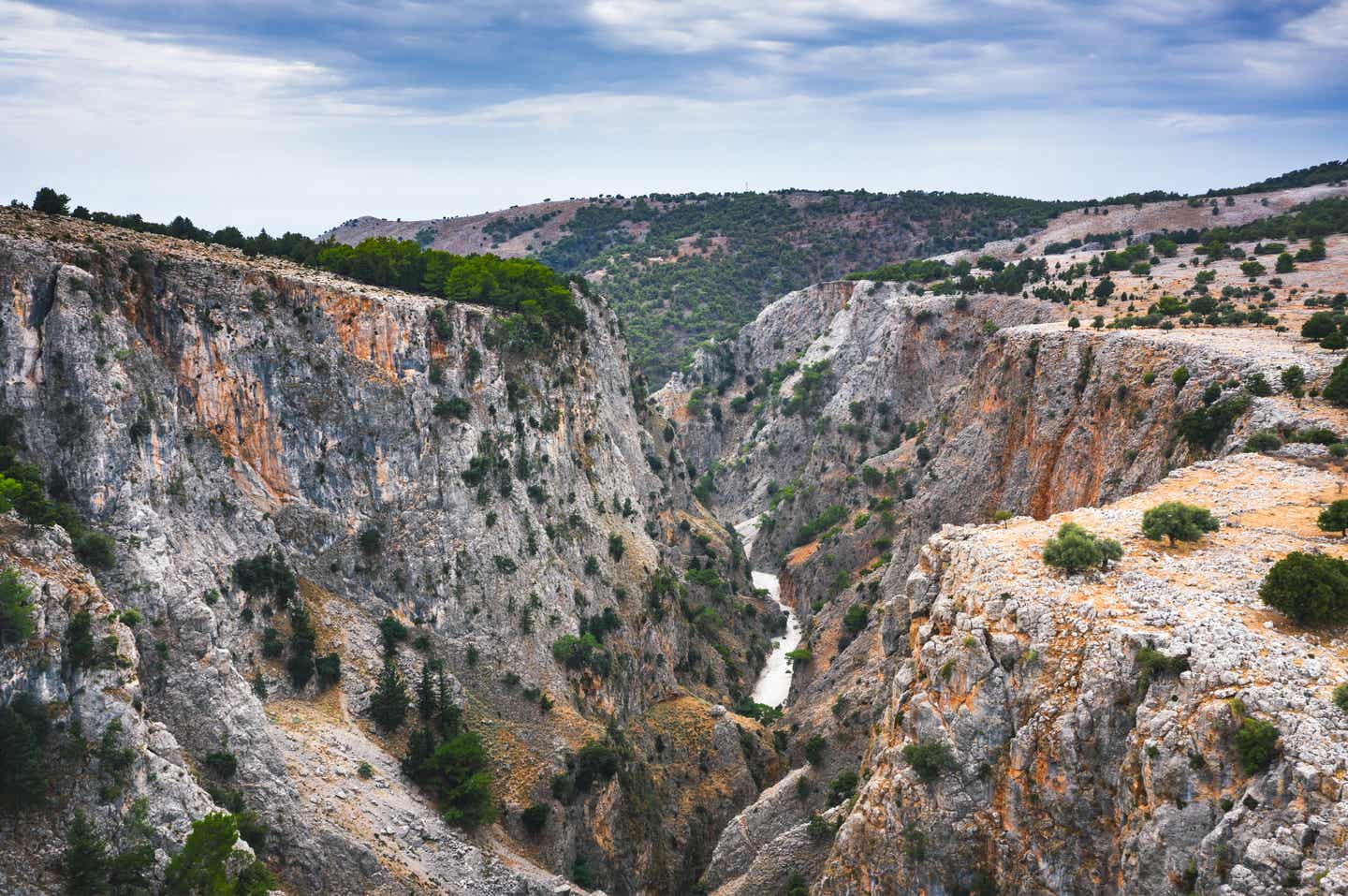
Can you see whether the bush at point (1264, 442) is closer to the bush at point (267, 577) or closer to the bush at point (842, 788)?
the bush at point (842, 788)

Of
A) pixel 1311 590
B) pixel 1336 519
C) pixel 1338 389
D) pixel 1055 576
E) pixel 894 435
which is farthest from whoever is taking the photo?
pixel 894 435

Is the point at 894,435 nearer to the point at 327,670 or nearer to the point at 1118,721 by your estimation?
the point at 327,670

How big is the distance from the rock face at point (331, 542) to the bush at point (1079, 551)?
111 ft

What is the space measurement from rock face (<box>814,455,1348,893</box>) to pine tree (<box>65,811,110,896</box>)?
29007 mm

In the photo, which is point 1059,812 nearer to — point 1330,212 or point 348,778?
point 348,778

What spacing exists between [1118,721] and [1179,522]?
998 cm

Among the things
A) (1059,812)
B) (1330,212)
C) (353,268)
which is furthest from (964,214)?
(1059,812)

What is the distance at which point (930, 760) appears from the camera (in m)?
36.2

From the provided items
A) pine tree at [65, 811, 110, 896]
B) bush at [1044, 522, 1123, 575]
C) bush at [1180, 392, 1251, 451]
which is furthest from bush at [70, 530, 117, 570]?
bush at [1180, 392, 1251, 451]

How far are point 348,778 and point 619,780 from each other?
18674mm

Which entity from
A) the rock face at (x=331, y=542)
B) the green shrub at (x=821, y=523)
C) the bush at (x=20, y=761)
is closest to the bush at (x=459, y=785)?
the rock face at (x=331, y=542)

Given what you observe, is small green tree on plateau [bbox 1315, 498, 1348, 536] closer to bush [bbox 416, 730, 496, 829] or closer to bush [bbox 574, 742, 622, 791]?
bush [bbox 574, 742, 622, 791]

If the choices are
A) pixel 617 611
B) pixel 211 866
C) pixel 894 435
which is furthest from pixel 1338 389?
pixel 894 435

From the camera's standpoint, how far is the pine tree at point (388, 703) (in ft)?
181
